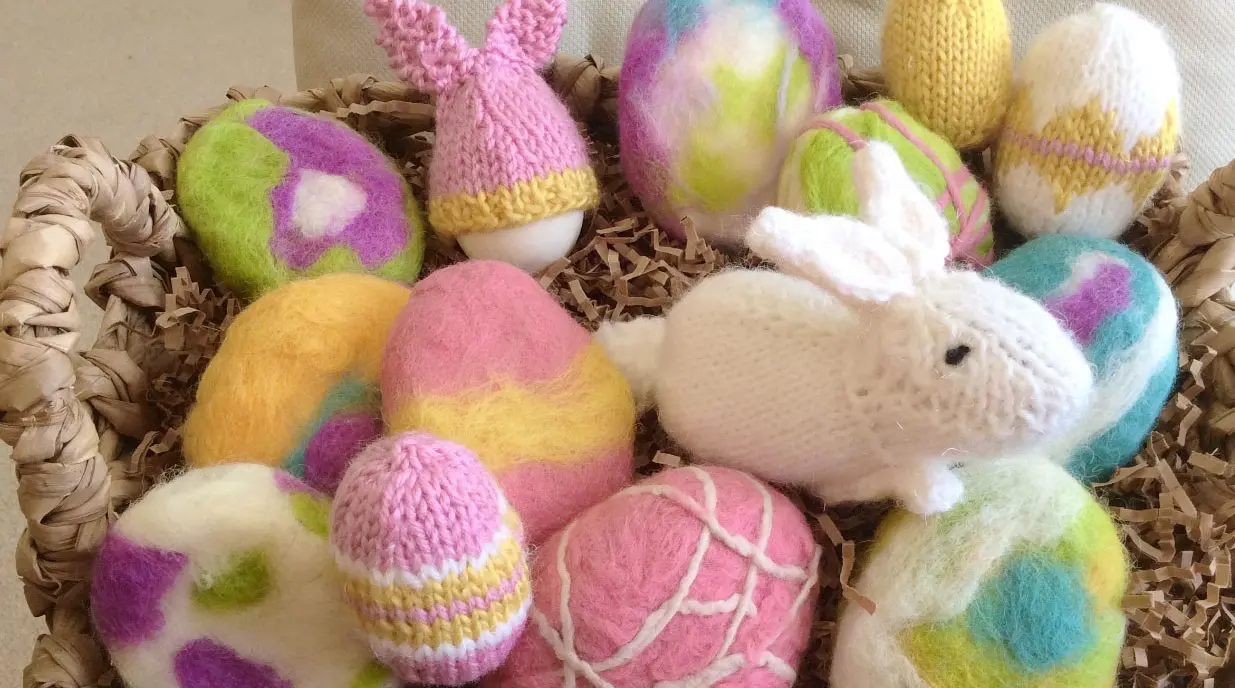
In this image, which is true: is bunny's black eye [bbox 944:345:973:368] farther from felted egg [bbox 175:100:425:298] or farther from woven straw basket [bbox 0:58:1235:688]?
felted egg [bbox 175:100:425:298]

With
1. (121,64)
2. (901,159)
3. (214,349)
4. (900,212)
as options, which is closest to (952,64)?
(901,159)

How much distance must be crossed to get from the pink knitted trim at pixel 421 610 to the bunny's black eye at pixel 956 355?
0.86 feet

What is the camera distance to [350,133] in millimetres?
787

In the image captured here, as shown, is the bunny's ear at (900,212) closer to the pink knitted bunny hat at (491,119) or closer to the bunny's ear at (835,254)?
the bunny's ear at (835,254)

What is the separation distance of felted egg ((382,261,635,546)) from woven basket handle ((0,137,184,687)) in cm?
17

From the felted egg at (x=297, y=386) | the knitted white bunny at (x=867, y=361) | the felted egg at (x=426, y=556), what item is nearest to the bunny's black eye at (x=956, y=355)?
the knitted white bunny at (x=867, y=361)

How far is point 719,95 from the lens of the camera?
73cm

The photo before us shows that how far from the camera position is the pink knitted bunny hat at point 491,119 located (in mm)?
708

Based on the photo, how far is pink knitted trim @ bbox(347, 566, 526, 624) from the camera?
469 millimetres

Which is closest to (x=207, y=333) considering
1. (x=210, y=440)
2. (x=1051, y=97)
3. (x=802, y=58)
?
(x=210, y=440)

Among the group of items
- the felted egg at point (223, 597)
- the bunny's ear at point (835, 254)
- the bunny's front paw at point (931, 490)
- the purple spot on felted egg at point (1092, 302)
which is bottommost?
the felted egg at point (223, 597)

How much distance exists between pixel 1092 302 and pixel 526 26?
438 mm

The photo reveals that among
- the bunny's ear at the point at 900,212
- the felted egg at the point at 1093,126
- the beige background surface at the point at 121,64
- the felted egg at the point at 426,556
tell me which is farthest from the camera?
the beige background surface at the point at 121,64

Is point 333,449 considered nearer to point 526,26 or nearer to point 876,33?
point 526,26
